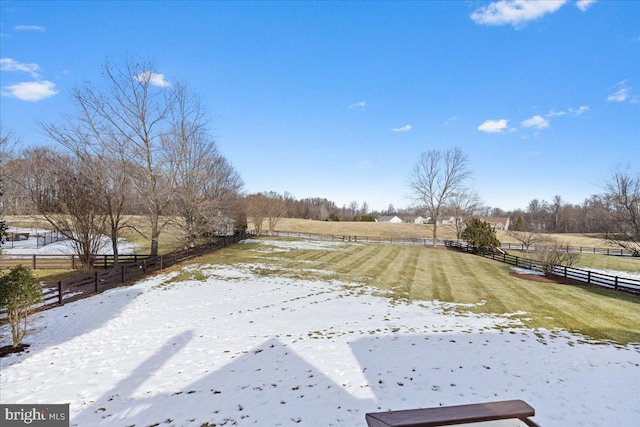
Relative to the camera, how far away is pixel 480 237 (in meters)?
35.2

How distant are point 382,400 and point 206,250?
24711mm

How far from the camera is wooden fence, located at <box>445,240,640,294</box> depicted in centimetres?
1880

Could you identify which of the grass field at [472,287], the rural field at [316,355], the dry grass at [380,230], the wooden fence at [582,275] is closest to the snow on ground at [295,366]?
the rural field at [316,355]

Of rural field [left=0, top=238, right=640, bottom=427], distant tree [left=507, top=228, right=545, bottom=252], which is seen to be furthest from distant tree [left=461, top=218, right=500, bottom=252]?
rural field [left=0, top=238, right=640, bottom=427]

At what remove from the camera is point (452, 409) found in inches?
144

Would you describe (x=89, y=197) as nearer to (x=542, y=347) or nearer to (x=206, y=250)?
(x=206, y=250)

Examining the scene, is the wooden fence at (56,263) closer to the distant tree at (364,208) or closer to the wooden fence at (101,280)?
the wooden fence at (101,280)

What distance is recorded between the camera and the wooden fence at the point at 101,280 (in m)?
12.3

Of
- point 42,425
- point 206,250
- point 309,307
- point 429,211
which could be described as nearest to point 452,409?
point 42,425

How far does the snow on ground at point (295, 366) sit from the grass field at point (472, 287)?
2.14m

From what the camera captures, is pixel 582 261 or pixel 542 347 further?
pixel 582 261

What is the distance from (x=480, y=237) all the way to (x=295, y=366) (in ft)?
111

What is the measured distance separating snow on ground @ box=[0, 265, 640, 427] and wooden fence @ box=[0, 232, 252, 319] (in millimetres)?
838

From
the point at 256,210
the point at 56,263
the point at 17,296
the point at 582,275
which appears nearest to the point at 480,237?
the point at 582,275
